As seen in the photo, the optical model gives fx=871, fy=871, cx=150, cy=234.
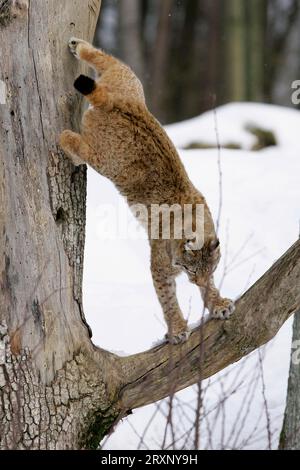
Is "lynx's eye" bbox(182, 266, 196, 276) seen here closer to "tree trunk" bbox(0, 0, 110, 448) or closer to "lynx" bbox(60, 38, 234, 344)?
"lynx" bbox(60, 38, 234, 344)

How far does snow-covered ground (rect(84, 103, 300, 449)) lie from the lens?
20.1 feet

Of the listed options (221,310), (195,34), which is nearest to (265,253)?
(221,310)

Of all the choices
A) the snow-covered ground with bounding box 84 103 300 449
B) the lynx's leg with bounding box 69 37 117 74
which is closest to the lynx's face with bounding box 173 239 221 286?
the snow-covered ground with bounding box 84 103 300 449

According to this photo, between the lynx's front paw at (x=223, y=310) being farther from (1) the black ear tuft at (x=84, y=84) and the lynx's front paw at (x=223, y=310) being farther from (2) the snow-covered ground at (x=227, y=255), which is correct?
(1) the black ear tuft at (x=84, y=84)

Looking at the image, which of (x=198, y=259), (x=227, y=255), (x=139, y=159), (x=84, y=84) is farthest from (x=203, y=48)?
(x=84, y=84)

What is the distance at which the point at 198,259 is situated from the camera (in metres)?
5.19

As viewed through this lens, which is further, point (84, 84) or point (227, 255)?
point (227, 255)

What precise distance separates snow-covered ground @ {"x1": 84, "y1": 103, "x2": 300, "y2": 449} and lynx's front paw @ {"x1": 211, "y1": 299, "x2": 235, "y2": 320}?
465mm

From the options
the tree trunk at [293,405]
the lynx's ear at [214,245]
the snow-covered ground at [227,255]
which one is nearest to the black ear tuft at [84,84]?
the lynx's ear at [214,245]

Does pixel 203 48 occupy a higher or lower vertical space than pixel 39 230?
higher

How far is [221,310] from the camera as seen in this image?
188 inches

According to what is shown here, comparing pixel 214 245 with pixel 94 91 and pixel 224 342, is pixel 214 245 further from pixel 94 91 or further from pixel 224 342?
pixel 94 91

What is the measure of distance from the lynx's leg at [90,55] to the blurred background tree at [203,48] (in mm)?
10942

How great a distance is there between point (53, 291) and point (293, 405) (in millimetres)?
2056
